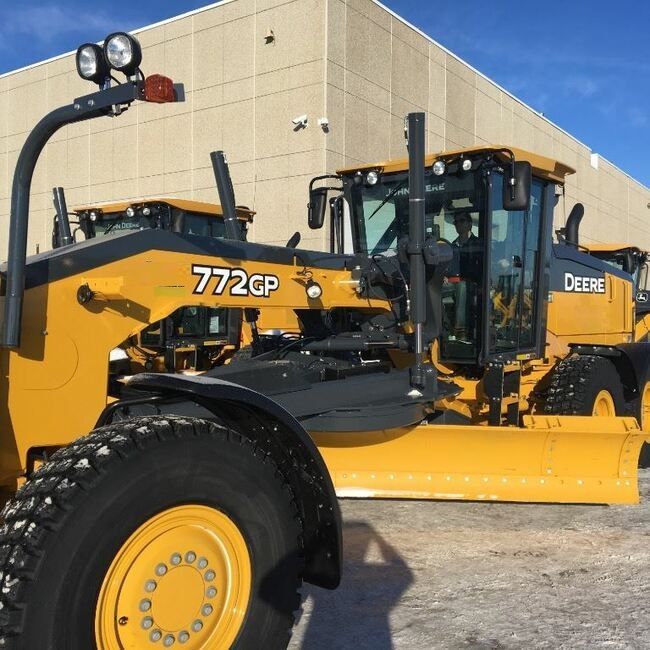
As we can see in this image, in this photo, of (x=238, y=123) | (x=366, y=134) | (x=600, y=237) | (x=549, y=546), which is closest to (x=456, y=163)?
(x=549, y=546)

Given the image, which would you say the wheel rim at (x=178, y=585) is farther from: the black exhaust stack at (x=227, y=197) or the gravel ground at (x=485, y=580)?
the black exhaust stack at (x=227, y=197)

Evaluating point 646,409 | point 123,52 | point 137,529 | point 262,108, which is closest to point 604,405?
point 646,409

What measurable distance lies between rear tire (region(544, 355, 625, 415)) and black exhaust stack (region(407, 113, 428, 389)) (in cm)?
175

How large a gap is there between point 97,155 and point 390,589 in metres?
16.3

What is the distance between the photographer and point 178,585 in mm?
2410

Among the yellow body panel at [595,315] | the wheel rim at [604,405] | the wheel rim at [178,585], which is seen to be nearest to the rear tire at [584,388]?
the wheel rim at [604,405]

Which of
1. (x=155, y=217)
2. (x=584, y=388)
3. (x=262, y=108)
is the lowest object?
(x=584, y=388)

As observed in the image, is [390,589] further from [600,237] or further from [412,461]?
[600,237]

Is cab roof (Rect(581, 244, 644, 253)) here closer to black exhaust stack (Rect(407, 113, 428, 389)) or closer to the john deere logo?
the john deere logo

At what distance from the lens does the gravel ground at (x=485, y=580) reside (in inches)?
127

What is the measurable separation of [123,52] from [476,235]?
10.9ft

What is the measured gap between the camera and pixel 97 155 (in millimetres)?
17797

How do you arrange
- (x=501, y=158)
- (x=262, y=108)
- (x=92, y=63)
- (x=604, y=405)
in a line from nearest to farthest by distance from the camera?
(x=92, y=63) → (x=501, y=158) → (x=604, y=405) → (x=262, y=108)

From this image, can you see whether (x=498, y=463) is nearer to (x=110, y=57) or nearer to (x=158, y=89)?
(x=158, y=89)
